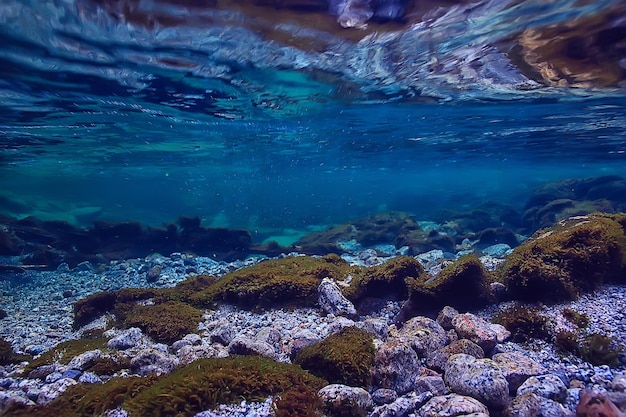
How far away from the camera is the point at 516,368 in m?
5.24

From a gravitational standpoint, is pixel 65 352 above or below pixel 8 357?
above

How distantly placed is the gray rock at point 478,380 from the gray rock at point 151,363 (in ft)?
14.6

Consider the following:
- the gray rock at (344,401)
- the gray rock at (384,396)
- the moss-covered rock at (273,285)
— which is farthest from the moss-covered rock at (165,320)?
the gray rock at (384,396)

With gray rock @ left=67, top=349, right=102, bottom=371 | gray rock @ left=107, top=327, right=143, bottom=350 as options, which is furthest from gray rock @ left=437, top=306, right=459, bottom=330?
gray rock @ left=67, top=349, right=102, bottom=371

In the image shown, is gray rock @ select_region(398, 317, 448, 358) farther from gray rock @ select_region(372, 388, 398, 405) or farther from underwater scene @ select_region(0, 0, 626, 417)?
gray rock @ select_region(372, 388, 398, 405)

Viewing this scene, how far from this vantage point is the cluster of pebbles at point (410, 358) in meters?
4.60

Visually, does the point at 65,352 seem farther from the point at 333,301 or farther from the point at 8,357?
the point at 333,301

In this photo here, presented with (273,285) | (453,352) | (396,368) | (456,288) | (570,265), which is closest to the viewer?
(396,368)

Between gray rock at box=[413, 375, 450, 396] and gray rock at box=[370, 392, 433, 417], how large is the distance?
1.11 ft

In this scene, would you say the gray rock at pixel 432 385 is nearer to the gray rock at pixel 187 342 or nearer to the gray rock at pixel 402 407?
the gray rock at pixel 402 407

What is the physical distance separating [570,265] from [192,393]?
7.48m

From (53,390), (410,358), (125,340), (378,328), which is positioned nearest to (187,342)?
(125,340)

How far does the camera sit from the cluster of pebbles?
4602mm

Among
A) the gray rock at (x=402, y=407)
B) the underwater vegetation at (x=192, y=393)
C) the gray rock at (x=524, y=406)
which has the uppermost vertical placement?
the underwater vegetation at (x=192, y=393)
